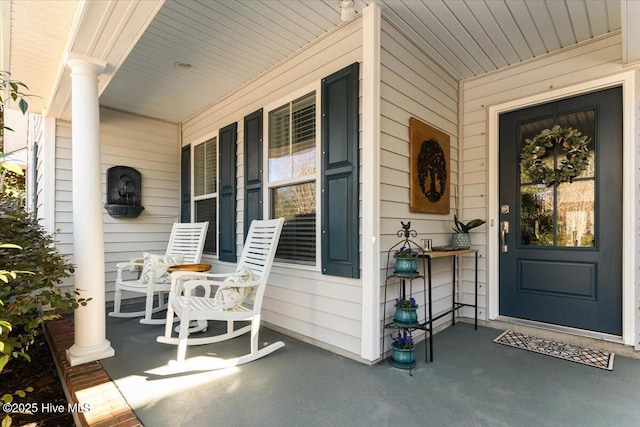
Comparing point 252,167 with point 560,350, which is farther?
point 252,167

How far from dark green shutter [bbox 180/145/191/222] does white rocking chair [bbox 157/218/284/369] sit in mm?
2450

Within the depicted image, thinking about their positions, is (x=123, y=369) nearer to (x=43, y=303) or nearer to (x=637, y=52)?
(x=43, y=303)

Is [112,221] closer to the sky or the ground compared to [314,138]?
closer to the ground

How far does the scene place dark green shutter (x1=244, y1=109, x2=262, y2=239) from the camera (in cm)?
363

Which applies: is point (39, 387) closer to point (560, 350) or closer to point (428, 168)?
point (428, 168)

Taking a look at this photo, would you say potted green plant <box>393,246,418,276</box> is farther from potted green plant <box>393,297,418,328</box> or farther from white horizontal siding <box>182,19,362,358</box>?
white horizontal siding <box>182,19,362,358</box>

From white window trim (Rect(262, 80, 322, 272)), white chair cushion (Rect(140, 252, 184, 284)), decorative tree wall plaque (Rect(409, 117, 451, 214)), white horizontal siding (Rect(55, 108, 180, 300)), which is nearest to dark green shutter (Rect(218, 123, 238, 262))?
white chair cushion (Rect(140, 252, 184, 284))

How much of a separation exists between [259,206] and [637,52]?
347 cm

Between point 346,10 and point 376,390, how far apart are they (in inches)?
103

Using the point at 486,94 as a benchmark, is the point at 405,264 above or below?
below

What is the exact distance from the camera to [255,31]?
285cm

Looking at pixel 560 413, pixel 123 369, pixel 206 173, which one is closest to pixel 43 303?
pixel 123 369

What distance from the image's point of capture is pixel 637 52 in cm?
256

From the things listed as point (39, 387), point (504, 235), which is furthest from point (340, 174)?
point (39, 387)
